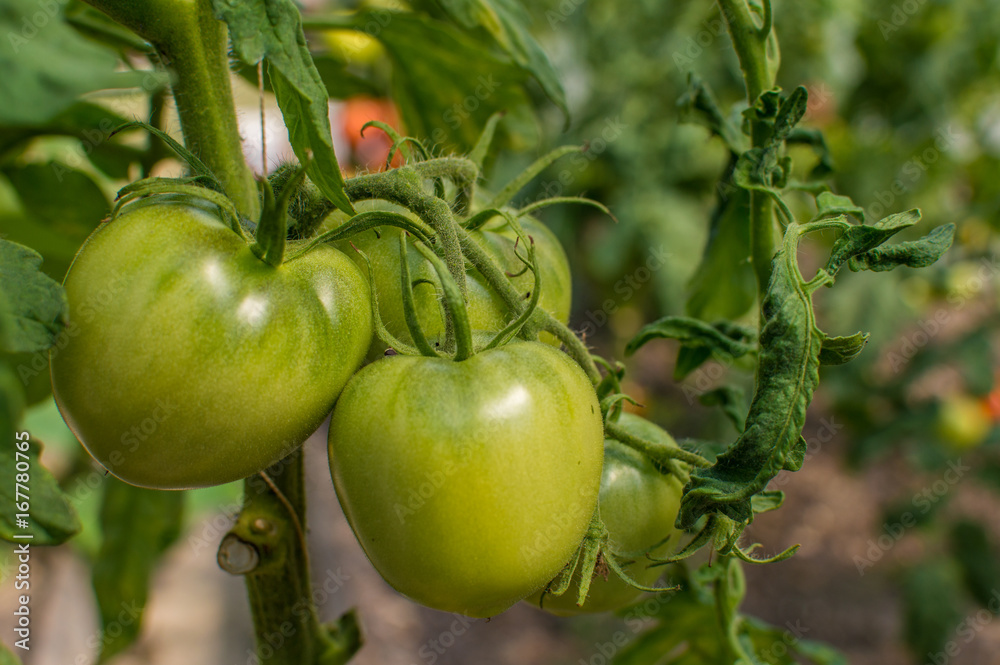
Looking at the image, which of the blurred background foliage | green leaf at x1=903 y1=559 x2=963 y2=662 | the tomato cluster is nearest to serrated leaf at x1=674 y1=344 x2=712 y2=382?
the tomato cluster

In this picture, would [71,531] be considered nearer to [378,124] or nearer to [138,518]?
[378,124]

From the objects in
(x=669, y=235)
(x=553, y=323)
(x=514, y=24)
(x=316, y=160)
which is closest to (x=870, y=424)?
(x=669, y=235)

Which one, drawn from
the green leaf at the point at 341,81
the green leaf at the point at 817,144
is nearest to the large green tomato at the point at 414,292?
the green leaf at the point at 817,144

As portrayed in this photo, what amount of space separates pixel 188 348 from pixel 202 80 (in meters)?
0.21

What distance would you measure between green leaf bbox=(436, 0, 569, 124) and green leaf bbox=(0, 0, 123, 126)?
0.30 m

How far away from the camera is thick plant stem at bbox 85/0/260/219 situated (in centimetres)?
50

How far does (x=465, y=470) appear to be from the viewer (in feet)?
1.40

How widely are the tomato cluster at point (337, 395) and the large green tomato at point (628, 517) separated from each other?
9cm

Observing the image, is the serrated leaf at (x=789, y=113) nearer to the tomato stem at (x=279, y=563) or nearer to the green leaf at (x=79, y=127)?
the tomato stem at (x=279, y=563)

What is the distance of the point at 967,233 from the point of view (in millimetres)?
2178

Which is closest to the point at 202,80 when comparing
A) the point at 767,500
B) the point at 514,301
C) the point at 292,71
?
the point at 292,71

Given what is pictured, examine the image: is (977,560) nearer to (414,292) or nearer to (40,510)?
(414,292)

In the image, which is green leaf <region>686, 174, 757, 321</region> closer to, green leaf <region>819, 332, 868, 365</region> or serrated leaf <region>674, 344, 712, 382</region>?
serrated leaf <region>674, 344, 712, 382</region>

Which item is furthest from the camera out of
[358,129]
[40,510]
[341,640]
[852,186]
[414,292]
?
[358,129]
